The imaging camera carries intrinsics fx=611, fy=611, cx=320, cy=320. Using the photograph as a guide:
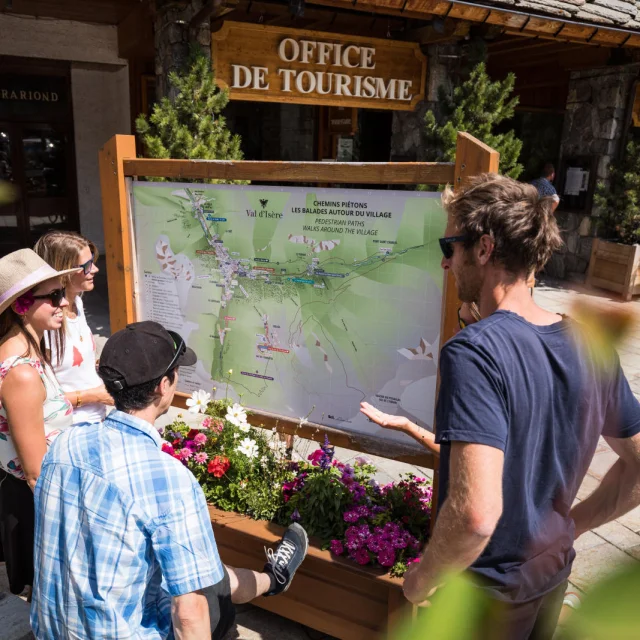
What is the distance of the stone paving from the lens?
0.43m

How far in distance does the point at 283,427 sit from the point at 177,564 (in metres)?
1.16

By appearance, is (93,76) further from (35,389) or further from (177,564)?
(177,564)

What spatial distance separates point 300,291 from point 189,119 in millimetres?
3735

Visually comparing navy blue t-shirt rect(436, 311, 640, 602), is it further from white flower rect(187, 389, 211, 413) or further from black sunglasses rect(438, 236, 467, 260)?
white flower rect(187, 389, 211, 413)

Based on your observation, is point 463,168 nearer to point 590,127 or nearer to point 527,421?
point 527,421

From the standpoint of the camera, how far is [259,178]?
237 cm

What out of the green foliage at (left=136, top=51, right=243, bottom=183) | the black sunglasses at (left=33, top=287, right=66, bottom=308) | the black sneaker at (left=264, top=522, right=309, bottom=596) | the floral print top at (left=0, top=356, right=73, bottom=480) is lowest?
the black sneaker at (left=264, top=522, right=309, bottom=596)

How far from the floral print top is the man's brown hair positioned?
149cm

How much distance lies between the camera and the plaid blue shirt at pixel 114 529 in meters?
1.43

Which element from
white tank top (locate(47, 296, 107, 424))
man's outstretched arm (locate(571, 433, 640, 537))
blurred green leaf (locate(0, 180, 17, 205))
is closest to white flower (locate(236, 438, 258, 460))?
white tank top (locate(47, 296, 107, 424))

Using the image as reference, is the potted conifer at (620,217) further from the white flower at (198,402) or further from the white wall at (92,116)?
the white wall at (92,116)

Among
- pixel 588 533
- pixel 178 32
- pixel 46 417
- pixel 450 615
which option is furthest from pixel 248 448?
pixel 178 32

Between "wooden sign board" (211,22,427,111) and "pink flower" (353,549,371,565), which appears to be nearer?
"pink flower" (353,549,371,565)

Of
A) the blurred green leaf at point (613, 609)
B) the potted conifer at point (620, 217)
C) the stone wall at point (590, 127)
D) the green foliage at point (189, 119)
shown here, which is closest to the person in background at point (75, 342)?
the blurred green leaf at point (613, 609)
